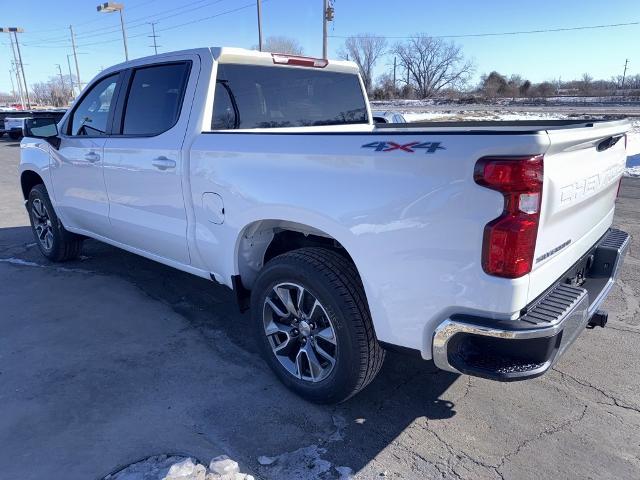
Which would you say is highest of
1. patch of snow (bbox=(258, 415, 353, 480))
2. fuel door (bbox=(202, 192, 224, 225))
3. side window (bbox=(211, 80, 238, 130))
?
side window (bbox=(211, 80, 238, 130))

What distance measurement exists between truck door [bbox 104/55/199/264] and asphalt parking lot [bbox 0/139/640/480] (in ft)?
2.52

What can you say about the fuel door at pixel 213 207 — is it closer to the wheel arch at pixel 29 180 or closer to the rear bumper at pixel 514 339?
the rear bumper at pixel 514 339

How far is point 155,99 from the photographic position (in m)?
3.91

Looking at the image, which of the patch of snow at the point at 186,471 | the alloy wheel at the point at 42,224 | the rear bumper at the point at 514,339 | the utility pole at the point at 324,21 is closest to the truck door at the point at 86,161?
the alloy wheel at the point at 42,224

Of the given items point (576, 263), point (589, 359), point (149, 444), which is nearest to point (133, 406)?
point (149, 444)

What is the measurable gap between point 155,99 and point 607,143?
3.09 meters

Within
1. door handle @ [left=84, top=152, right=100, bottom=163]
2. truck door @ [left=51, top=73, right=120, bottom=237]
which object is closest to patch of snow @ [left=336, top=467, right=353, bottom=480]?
truck door @ [left=51, top=73, right=120, bottom=237]

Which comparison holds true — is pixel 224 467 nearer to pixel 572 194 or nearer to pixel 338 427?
pixel 338 427

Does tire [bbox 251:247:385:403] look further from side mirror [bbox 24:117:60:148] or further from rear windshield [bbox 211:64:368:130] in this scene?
side mirror [bbox 24:117:60:148]

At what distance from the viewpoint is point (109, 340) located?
386 centimetres

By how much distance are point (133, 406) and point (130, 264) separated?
2940 mm

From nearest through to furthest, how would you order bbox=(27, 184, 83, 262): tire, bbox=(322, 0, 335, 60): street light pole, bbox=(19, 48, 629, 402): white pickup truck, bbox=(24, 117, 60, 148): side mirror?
bbox=(19, 48, 629, 402): white pickup truck < bbox=(24, 117, 60, 148): side mirror < bbox=(27, 184, 83, 262): tire < bbox=(322, 0, 335, 60): street light pole

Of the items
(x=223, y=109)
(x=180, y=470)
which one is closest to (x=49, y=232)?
(x=223, y=109)

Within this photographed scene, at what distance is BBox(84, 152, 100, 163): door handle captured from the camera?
4.37 metres
